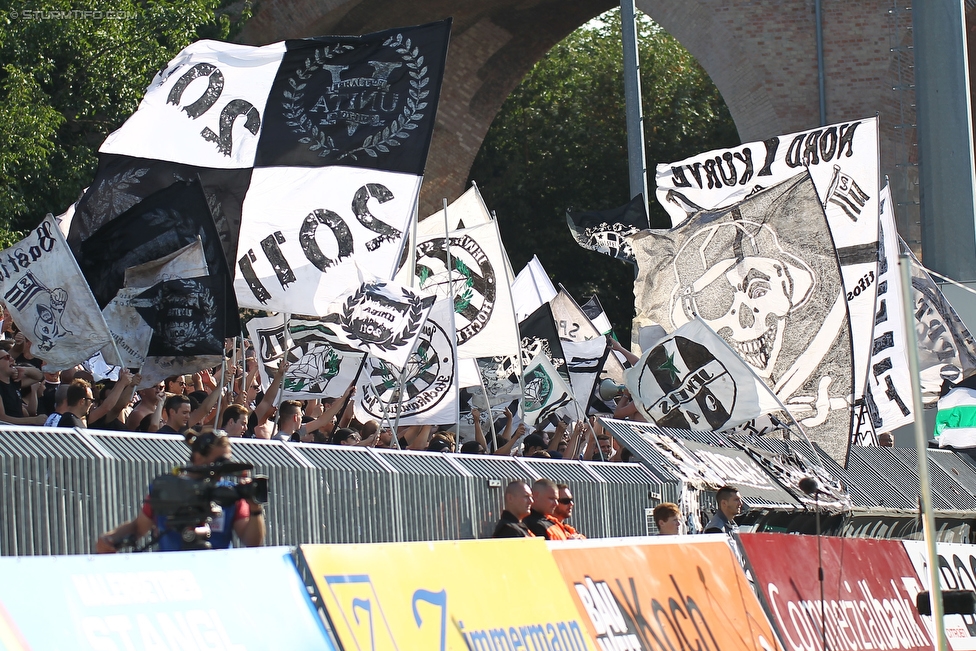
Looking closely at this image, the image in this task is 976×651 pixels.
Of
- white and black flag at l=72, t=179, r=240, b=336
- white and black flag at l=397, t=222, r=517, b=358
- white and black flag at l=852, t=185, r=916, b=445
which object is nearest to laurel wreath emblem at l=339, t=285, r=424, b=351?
white and black flag at l=72, t=179, r=240, b=336

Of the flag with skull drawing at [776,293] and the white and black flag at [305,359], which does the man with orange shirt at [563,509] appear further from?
the flag with skull drawing at [776,293]

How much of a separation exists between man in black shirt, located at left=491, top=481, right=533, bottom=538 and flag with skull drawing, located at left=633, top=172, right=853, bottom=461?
581 centimetres

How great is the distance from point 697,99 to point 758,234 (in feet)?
100

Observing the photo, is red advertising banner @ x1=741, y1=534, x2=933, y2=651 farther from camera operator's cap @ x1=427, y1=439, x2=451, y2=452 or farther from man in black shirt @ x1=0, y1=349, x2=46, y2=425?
man in black shirt @ x1=0, y1=349, x2=46, y2=425

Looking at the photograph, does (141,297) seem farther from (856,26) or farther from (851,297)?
(856,26)

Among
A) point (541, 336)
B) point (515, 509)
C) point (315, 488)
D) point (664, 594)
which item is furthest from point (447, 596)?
point (541, 336)

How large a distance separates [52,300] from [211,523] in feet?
13.2

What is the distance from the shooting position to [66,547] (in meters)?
6.95

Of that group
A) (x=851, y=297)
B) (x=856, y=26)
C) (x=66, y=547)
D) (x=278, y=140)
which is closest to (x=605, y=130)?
(x=856, y=26)

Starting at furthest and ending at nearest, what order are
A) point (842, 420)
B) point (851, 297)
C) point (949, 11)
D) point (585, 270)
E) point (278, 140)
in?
point (585, 270)
point (949, 11)
point (851, 297)
point (842, 420)
point (278, 140)

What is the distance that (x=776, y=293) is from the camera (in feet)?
47.8

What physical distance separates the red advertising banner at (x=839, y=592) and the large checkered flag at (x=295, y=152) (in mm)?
3774

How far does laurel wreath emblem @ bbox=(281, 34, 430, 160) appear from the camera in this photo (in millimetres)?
11867

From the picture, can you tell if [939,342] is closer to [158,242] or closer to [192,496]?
[158,242]
